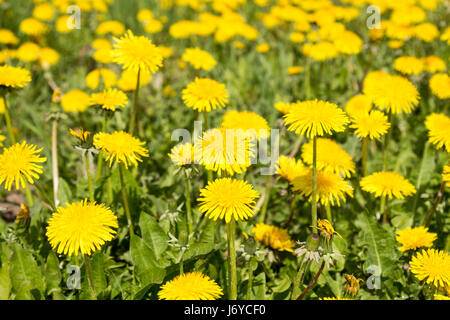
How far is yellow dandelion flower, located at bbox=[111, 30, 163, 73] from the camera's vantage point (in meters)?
2.20

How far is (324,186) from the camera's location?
205 centimetres

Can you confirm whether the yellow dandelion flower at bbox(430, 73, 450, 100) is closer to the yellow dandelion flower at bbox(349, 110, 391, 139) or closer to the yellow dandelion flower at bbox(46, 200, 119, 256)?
the yellow dandelion flower at bbox(349, 110, 391, 139)

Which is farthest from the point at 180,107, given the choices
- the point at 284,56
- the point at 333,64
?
the point at 333,64

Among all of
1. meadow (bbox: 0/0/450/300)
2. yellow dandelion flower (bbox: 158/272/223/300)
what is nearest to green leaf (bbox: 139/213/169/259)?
meadow (bbox: 0/0/450/300)

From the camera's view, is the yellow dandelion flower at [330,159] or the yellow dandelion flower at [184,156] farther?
the yellow dandelion flower at [330,159]

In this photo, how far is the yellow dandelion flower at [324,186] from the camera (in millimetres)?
2027

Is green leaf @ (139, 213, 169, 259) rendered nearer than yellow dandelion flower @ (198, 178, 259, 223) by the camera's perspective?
No

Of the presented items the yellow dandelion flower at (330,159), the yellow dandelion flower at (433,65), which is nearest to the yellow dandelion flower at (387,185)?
the yellow dandelion flower at (330,159)

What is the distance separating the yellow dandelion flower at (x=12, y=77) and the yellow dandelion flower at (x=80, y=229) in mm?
825

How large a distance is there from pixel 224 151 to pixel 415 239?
98 centimetres

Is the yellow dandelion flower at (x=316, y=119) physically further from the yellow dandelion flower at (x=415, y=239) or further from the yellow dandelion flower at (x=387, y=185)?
the yellow dandelion flower at (x=415, y=239)

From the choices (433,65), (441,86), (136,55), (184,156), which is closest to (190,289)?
(184,156)

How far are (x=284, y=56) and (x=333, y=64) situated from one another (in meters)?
0.49

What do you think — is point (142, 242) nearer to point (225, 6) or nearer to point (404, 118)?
point (404, 118)
